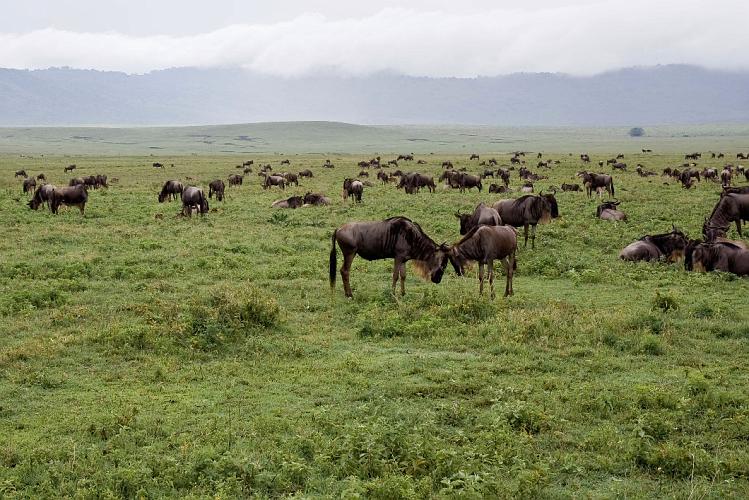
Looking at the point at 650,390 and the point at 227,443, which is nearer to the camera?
the point at 227,443

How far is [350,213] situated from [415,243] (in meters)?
14.6

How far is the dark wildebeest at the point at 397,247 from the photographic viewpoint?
52.1ft

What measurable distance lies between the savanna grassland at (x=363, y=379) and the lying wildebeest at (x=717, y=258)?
63 cm

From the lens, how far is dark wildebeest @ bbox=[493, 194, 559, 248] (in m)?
21.8

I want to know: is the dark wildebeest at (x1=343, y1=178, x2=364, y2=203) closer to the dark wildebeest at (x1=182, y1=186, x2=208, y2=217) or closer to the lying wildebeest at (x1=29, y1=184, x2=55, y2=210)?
the dark wildebeest at (x1=182, y1=186, x2=208, y2=217)

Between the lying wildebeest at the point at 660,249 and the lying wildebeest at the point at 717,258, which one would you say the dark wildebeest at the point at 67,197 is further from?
the lying wildebeest at the point at 717,258

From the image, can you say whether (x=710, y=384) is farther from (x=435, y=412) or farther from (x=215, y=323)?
(x=215, y=323)

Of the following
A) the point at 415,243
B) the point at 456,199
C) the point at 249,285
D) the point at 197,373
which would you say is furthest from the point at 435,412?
the point at 456,199

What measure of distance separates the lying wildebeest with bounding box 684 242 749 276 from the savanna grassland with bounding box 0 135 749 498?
0.63 m

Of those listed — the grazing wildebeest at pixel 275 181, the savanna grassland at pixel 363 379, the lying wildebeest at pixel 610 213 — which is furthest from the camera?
the grazing wildebeest at pixel 275 181

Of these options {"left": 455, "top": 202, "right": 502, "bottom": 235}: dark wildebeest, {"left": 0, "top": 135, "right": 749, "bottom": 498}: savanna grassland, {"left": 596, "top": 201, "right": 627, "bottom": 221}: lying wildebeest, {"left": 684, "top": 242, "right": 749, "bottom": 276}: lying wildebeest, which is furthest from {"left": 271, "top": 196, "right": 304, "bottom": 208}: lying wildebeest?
{"left": 684, "top": 242, "right": 749, "bottom": 276}: lying wildebeest

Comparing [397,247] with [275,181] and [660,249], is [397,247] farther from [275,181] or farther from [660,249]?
[275,181]

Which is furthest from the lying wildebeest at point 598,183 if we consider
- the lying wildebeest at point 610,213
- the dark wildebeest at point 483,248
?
the dark wildebeest at point 483,248

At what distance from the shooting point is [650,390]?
32.1 feet
